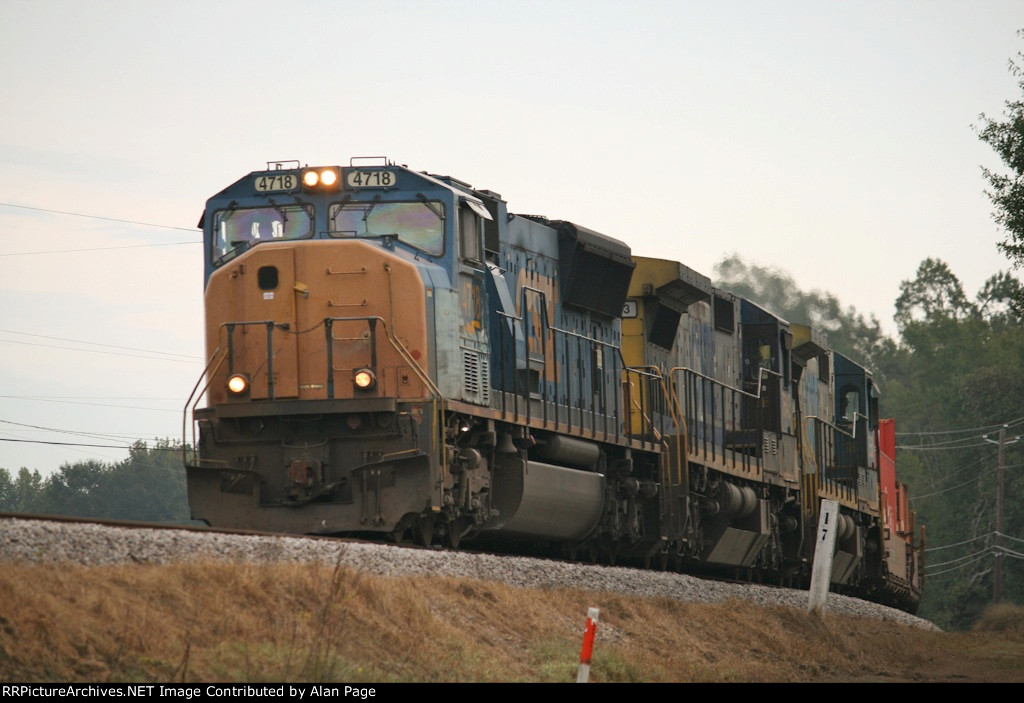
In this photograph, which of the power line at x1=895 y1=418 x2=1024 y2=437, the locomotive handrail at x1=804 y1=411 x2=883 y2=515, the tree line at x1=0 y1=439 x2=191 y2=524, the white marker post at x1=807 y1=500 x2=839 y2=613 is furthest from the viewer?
the tree line at x1=0 y1=439 x2=191 y2=524

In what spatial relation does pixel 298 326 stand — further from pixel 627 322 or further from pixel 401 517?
pixel 627 322

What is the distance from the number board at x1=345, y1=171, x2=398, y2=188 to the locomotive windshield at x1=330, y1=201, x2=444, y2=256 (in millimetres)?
185

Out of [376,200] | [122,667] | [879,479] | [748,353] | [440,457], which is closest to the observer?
[122,667]

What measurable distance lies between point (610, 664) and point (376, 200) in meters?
5.58

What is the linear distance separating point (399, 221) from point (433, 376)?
5.50 feet

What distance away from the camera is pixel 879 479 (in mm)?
31203

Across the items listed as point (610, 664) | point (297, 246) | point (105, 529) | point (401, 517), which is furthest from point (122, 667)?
point (297, 246)

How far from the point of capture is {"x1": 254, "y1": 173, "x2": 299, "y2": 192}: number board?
48.6 ft

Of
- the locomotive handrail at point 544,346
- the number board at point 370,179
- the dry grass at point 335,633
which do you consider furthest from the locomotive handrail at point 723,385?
the number board at point 370,179

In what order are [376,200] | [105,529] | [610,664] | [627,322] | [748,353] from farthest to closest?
[748,353] → [627,322] → [376,200] → [610,664] → [105,529]

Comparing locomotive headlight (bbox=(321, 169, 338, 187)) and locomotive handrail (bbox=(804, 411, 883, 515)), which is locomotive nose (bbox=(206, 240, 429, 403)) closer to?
locomotive headlight (bbox=(321, 169, 338, 187))

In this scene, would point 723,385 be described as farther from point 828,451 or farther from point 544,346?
point 828,451

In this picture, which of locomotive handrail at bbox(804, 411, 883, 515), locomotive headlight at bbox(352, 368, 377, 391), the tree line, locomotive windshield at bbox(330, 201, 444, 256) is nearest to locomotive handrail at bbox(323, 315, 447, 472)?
locomotive headlight at bbox(352, 368, 377, 391)

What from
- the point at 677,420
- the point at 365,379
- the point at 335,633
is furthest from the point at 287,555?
the point at 677,420
